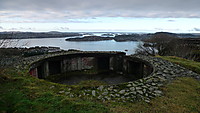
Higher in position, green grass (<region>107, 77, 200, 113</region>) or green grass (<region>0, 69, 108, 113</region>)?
green grass (<region>0, 69, 108, 113</region>)

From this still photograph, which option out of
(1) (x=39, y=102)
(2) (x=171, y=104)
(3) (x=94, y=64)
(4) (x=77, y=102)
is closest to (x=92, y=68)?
(3) (x=94, y=64)

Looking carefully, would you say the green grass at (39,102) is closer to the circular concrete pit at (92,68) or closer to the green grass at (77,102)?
the green grass at (77,102)

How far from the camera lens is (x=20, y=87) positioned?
6.48 m

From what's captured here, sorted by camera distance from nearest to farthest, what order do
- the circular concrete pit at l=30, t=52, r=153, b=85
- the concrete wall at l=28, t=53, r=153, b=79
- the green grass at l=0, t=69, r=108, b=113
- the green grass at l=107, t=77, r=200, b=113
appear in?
the green grass at l=0, t=69, r=108, b=113 < the green grass at l=107, t=77, r=200, b=113 < the circular concrete pit at l=30, t=52, r=153, b=85 < the concrete wall at l=28, t=53, r=153, b=79

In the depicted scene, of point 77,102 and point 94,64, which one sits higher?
point 77,102

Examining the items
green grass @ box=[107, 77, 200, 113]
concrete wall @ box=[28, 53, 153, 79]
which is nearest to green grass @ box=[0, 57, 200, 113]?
green grass @ box=[107, 77, 200, 113]

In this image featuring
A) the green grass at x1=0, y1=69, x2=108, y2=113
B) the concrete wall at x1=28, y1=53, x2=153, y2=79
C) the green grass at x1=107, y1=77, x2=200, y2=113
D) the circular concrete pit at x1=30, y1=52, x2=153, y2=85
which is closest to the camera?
the green grass at x1=0, y1=69, x2=108, y2=113

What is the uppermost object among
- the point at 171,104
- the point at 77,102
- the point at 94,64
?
the point at 77,102

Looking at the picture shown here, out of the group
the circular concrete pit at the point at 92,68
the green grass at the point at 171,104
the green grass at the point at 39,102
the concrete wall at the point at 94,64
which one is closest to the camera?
the green grass at the point at 39,102

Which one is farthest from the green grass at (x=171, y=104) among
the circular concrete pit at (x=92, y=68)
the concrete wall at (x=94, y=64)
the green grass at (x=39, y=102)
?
the concrete wall at (x=94, y=64)

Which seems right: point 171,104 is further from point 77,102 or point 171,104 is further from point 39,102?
point 39,102

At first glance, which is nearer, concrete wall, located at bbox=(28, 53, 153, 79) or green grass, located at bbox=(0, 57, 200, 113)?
green grass, located at bbox=(0, 57, 200, 113)

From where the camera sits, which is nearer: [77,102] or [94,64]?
[77,102]

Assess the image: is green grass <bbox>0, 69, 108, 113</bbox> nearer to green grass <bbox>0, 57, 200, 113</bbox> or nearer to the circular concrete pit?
green grass <bbox>0, 57, 200, 113</bbox>
